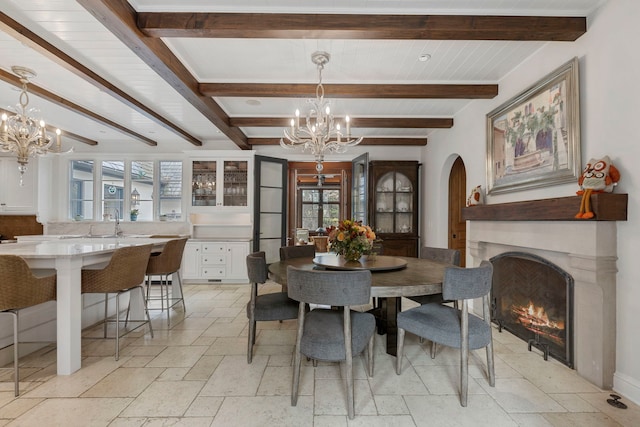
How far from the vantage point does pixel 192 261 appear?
5086mm

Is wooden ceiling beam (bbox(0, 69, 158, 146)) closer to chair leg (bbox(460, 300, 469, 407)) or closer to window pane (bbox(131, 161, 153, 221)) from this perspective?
window pane (bbox(131, 161, 153, 221))

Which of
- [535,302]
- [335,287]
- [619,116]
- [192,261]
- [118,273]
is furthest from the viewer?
[192,261]

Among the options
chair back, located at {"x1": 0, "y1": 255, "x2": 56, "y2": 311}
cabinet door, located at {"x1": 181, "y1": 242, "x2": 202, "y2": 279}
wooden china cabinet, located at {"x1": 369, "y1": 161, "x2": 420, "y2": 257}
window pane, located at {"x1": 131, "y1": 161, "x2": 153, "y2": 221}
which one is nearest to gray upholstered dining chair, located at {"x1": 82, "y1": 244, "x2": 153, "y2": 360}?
chair back, located at {"x1": 0, "y1": 255, "x2": 56, "y2": 311}

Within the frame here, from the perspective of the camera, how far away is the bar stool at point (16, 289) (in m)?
1.89

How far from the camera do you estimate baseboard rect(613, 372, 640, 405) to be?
6.03 feet

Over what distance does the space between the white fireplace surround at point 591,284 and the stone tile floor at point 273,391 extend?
0.56ft

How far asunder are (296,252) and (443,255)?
1489 mm

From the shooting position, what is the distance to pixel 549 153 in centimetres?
246

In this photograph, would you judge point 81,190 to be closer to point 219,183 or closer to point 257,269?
point 219,183

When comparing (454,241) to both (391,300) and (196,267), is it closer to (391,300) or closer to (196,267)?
(391,300)

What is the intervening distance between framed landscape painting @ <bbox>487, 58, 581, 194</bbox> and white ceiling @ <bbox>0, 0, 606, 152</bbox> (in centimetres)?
41

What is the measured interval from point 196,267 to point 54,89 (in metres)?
3.05

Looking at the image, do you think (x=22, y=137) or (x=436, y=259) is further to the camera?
(x=22, y=137)

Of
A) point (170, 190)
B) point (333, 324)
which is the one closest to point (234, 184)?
point (170, 190)
